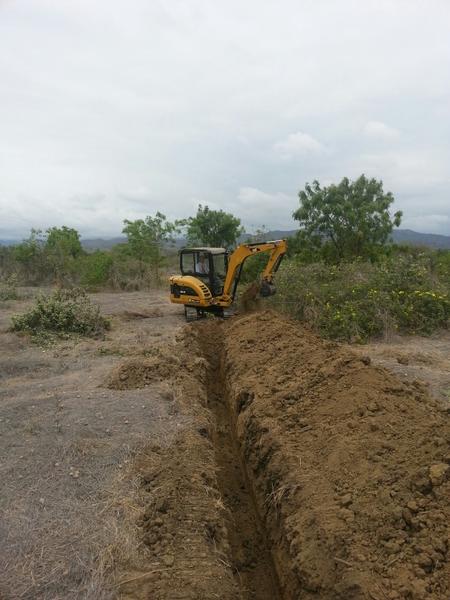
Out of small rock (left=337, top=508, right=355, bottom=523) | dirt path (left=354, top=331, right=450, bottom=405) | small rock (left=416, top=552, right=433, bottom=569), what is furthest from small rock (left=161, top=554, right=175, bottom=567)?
dirt path (left=354, top=331, right=450, bottom=405)

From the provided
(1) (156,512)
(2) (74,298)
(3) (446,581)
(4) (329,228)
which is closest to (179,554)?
(1) (156,512)

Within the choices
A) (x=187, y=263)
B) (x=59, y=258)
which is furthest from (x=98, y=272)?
(x=187, y=263)

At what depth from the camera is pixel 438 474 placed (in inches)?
147

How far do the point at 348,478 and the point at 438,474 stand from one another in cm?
92

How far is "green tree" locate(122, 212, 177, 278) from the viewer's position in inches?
1037

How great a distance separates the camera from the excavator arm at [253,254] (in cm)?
1265

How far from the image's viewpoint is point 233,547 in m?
4.68

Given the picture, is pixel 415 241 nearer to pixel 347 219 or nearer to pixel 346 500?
pixel 347 219

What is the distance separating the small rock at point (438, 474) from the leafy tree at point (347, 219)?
52.0 feet

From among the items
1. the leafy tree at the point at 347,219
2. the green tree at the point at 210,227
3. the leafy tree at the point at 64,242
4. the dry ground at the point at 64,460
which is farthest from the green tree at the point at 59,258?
the dry ground at the point at 64,460

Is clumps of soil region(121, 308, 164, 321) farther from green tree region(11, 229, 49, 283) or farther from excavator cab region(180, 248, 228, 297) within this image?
green tree region(11, 229, 49, 283)

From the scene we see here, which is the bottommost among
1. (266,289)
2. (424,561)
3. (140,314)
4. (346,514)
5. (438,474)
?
(140,314)

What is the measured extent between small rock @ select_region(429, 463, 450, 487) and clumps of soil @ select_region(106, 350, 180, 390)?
4.66m

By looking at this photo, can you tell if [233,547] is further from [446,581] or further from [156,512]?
[446,581]
